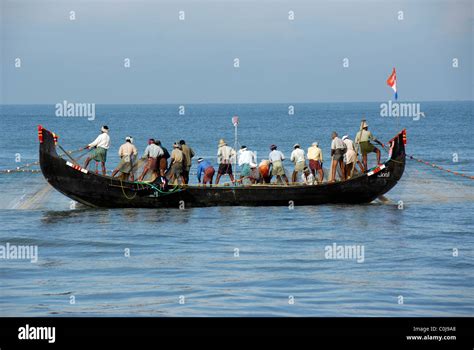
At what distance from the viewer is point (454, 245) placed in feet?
84.8

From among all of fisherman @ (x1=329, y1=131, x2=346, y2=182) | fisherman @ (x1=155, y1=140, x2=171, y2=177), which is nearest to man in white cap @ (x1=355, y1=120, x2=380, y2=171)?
fisherman @ (x1=329, y1=131, x2=346, y2=182)

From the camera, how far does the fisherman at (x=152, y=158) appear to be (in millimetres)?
28594

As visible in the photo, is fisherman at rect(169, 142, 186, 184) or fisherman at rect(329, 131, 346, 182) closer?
fisherman at rect(169, 142, 186, 184)

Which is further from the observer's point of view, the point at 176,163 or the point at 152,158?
the point at 176,163

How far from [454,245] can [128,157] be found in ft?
31.2

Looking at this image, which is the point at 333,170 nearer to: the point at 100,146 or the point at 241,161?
the point at 241,161

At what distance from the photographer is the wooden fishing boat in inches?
1142

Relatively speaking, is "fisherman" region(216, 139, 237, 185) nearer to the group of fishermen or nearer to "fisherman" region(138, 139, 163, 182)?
the group of fishermen

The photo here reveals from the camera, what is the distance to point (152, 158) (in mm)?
28688

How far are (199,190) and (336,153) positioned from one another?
13.7 ft

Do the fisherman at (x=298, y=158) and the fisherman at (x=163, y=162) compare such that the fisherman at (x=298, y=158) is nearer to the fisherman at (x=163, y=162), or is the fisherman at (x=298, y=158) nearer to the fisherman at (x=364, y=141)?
the fisherman at (x=364, y=141)

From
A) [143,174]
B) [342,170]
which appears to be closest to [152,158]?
[143,174]
